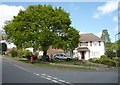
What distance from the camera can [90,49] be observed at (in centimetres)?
5262

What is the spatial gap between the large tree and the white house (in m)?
14.3

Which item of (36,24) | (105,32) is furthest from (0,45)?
(36,24)

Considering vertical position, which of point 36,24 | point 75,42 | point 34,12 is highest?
point 34,12

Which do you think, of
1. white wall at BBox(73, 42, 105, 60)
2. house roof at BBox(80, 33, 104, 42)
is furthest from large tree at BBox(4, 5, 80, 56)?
house roof at BBox(80, 33, 104, 42)

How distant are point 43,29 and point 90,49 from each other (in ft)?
75.7

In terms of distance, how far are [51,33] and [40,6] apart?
21.8 ft

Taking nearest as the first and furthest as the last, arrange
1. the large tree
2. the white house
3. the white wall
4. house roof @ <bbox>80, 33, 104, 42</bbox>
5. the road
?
the road → the large tree → the white wall → the white house → house roof @ <bbox>80, 33, 104, 42</bbox>

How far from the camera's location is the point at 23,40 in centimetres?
3431

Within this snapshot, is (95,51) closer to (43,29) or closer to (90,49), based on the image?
(90,49)

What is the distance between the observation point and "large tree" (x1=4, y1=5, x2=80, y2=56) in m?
33.3

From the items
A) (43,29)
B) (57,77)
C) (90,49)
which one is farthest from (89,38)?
(57,77)

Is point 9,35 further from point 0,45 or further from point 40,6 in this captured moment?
point 0,45

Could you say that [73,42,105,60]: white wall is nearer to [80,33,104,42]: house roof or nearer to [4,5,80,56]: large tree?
[80,33,104,42]: house roof

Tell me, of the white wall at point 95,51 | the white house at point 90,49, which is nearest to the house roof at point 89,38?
the white house at point 90,49
